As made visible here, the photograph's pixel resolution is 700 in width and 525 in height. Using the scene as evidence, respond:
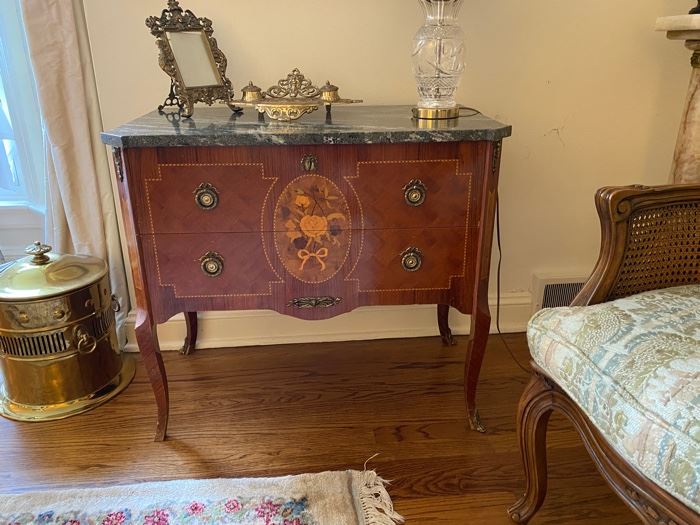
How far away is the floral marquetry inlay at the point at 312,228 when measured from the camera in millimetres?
1300

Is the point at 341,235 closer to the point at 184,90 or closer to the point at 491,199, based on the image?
the point at 491,199

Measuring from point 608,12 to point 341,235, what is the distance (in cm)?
114

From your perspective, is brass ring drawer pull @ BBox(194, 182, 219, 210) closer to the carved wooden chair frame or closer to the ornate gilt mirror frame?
the ornate gilt mirror frame

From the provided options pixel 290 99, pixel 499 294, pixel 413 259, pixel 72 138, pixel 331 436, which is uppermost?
pixel 290 99

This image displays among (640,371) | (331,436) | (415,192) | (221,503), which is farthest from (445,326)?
(640,371)

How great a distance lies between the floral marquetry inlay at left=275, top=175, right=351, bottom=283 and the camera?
1300 mm

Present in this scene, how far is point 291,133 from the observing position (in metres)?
1.23

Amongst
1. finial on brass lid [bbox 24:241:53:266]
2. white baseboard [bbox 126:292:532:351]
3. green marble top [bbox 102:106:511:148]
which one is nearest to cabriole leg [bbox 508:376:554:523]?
green marble top [bbox 102:106:511:148]

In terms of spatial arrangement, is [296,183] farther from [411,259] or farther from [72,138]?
[72,138]

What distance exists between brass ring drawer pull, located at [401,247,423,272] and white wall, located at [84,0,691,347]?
601 mm

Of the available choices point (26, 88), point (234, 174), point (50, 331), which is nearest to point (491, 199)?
point (234, 174)

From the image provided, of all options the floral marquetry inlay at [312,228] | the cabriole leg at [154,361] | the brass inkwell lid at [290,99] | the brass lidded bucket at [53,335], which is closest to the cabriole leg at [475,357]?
the floral marquetry inlay at [312,228]

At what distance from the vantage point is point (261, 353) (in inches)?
75.1

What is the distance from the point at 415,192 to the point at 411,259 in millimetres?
171
